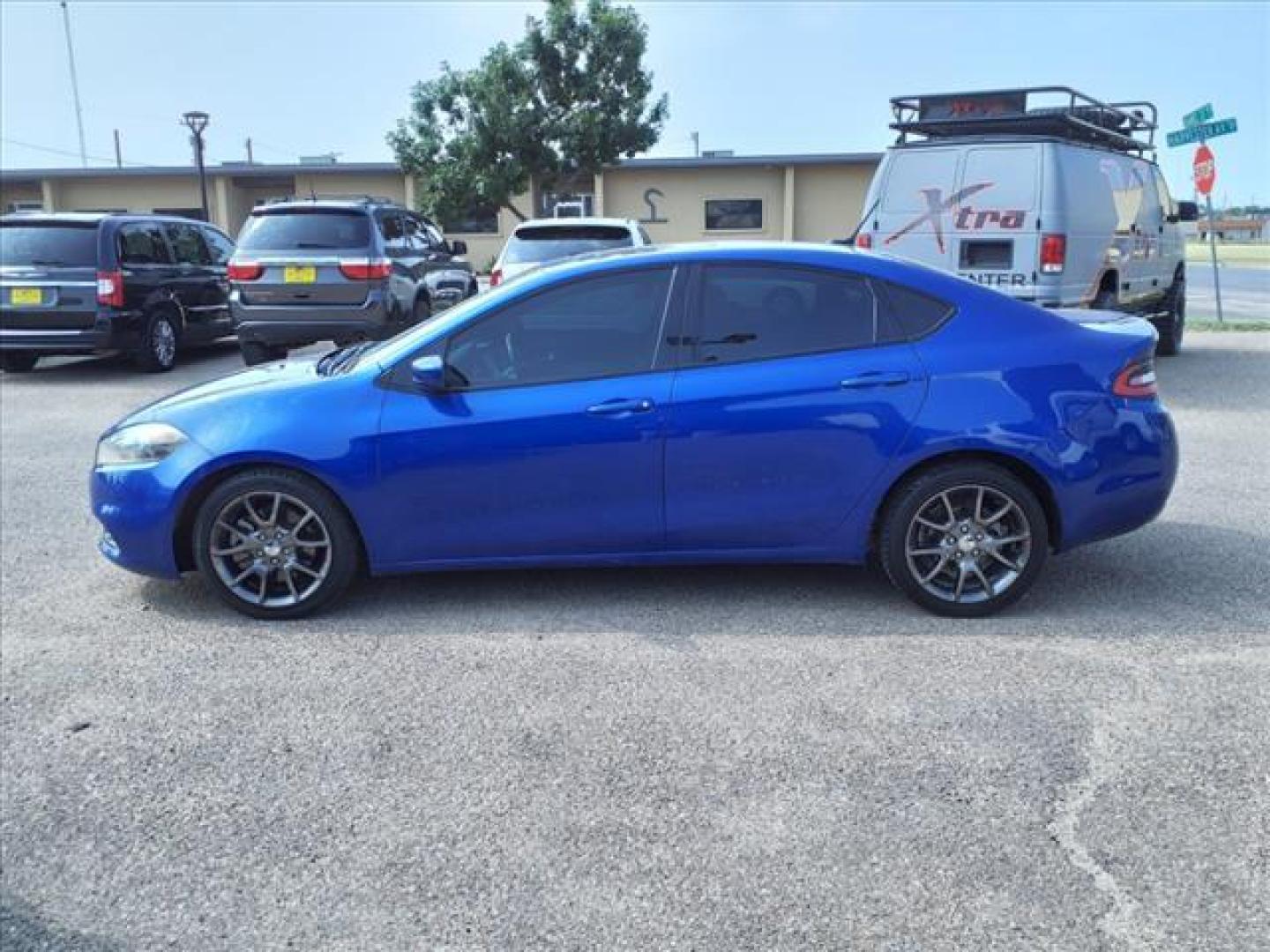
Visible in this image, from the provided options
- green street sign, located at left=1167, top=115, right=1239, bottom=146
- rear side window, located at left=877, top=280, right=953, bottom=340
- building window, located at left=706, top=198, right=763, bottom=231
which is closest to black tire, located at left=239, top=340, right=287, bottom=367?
rear side window, located at left=877, top=280, right=953, bottom=340

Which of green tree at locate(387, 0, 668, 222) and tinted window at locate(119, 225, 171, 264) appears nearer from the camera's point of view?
tinted window at locate(119, 225, 171, 264)

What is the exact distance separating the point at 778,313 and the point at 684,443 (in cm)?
69

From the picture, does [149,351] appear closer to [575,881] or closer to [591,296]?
[591,296]

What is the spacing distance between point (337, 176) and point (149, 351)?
72.0 ft

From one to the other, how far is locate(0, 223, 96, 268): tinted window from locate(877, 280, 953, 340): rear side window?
10.0m

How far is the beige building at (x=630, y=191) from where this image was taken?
31.8 meters

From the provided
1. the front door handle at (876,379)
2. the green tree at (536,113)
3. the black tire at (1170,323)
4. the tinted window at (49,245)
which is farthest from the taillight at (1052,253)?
the green tree at (536,113)

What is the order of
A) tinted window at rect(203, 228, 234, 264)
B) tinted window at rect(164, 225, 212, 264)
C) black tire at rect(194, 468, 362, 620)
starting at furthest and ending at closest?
tinted window at rect(203, 228, 234, 264) < tinted window at rect(164, 225, 212, 264) < black tire at rect(194, 468, 362, 620)

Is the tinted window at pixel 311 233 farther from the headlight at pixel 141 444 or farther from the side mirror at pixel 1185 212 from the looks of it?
the side mirror at pixel 1185 212

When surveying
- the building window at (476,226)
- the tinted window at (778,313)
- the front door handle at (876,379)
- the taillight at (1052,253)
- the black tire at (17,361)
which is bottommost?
the black tire at (17,361)

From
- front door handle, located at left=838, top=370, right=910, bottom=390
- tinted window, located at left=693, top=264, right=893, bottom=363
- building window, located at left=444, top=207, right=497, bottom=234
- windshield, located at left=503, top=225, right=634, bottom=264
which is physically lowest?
front door handle, located at left=838, top=370, right=910, bottom=390

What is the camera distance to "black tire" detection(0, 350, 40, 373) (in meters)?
12.8

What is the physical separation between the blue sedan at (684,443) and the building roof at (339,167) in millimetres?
26767

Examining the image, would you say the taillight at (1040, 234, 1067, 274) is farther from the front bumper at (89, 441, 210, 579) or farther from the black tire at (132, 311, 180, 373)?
the black tire at (132, 311, 180, 373)
